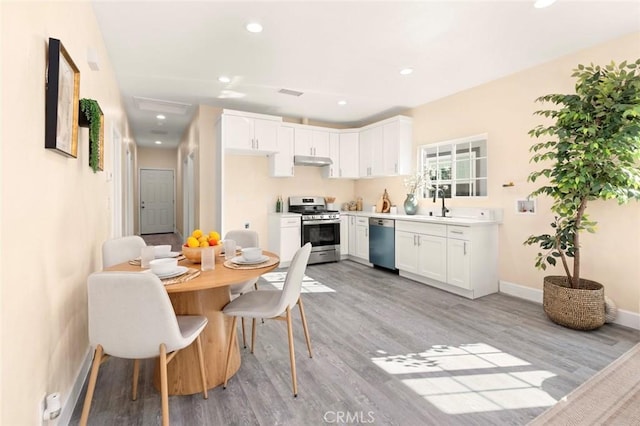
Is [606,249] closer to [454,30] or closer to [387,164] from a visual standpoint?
[454,30]

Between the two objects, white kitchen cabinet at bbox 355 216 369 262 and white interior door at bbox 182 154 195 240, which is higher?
white interior door at bbox 182 154 195 240

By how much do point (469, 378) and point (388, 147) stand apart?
12.3 feet

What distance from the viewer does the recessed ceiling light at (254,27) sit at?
2621 mm

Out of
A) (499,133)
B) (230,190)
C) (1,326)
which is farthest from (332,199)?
(1,326)

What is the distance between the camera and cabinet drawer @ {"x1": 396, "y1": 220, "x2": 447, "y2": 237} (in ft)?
13.0

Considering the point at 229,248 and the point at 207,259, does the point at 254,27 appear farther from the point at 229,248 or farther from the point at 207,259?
the point at 207,259

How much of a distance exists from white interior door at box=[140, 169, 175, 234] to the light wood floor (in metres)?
7.75

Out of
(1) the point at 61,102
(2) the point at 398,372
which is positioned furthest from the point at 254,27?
(2) the point at 398,372

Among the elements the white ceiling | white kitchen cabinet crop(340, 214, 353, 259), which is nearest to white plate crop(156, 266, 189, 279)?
the white ceiling

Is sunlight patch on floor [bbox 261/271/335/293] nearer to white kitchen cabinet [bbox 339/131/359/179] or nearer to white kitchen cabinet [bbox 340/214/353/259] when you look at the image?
white kitchen cabinet [bbox 340/214/353/259]

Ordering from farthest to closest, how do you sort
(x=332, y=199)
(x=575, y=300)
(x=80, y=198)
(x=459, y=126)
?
1. (x=332, y=199)
2. (x=459, y=126)
3. (x=575, y=300)
4. (x=80, y=198)

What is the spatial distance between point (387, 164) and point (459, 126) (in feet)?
4.05

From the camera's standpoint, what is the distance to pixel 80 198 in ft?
6.75

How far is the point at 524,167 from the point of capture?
11.8ft
